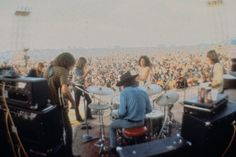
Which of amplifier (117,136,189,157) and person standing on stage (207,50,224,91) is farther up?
person standing on stage (207,50,224,91)

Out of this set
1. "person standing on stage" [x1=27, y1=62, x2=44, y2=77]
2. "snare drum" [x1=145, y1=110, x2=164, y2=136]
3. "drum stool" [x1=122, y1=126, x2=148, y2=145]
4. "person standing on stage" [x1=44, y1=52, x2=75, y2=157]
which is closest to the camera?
"person standing on stage" [x1=44, y1=52, x2=75, y2=157]

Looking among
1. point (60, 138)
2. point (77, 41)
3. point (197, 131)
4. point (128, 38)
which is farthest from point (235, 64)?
point (128, 38)

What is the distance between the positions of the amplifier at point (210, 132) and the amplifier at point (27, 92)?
1.33 metres

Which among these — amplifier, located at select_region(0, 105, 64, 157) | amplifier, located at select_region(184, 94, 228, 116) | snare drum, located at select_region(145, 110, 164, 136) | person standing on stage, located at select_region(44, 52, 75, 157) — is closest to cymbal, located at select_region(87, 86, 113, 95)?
snare drum, located at select_region(145, 110, 164, 136)

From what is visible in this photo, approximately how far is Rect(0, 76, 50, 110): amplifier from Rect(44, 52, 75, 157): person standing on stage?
0.51 metres

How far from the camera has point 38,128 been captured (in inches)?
94.5

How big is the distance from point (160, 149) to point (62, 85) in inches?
53.7

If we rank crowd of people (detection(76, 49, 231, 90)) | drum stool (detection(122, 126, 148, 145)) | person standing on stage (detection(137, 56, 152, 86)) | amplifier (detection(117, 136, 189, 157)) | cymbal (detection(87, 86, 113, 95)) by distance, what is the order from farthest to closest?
crowd of people (detection(76, 49, 231, 90)) < person standing on stage (detection(137, 56, 152, 86)) < cymbal (detection(87, 86, 113, 95)) < drum stool (detection(122, 126, 148, 145)) < amplifier (detection(117, 136, 189, 157))

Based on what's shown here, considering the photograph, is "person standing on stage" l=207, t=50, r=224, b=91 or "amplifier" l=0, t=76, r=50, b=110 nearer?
"amplifier" l=0, t=76, r=50, b=110

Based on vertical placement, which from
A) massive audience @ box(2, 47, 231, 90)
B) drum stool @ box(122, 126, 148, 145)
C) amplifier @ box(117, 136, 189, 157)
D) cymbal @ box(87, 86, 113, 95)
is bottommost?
massive audience @ box(2, 47, 231, 90)

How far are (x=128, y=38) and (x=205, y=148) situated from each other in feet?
350

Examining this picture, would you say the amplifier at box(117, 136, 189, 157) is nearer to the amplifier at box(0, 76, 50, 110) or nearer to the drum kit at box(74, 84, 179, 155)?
the amplifier at box(0, 76, 50, 110)

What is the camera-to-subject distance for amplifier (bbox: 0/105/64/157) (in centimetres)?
240

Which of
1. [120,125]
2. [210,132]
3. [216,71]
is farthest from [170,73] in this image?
[210,132]
